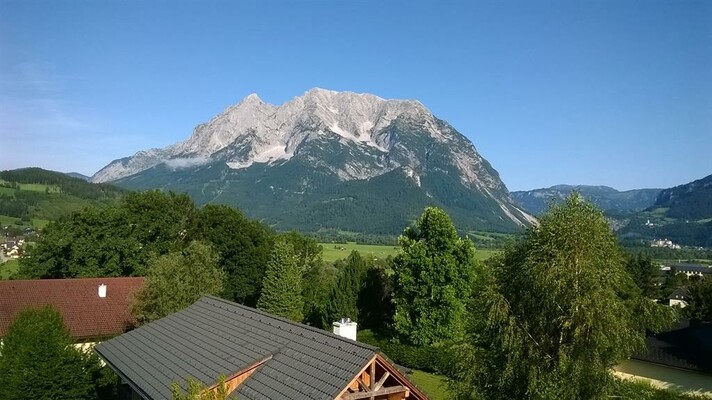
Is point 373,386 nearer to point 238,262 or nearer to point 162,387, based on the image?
point 162,387

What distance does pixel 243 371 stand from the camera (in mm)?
15078

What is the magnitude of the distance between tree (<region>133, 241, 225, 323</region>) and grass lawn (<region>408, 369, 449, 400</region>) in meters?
12.5

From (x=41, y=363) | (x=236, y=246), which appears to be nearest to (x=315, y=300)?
(x=236, y=246)

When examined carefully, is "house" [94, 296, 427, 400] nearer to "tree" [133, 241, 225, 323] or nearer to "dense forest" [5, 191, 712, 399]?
"dense forest" [5, 191, 712, 399]

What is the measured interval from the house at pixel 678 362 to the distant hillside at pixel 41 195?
111 m

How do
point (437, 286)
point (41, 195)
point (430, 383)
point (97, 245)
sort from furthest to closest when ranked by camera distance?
point (41, 195) → point (97, 245) → point (437, 286) → point (430, 383)

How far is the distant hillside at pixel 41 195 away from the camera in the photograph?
13138cm

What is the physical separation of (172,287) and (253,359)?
48.7ft

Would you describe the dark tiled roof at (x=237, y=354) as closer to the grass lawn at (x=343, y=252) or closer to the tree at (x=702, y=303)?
the tree at (x=702, y=303)

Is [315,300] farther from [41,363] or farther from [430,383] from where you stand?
[41,363]

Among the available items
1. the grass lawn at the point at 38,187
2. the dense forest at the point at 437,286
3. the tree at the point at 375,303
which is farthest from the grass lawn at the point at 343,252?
the grass lawn at the point at 38,187

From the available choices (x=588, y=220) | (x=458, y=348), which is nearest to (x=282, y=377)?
(x=458, y=348)

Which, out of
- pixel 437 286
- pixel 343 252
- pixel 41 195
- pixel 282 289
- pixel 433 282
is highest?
pixel 41 195

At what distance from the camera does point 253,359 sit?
1557 cm
